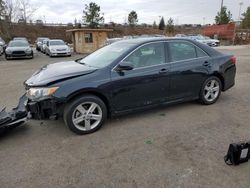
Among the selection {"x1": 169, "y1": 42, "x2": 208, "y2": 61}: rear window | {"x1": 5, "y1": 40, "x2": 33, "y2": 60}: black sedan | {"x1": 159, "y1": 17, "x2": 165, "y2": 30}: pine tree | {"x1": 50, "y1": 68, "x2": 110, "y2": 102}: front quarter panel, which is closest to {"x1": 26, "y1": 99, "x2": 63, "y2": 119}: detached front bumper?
{"x1": 50, "y1": 68, "x2": 110, "y2": 102}: front quarter panel

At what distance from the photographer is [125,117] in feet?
14.7

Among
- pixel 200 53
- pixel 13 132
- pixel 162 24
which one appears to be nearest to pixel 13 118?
pixel 13 132

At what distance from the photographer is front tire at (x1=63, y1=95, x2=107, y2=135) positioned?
11.9ft

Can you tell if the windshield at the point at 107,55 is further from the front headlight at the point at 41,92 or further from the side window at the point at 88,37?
the side window at the point at 88,37

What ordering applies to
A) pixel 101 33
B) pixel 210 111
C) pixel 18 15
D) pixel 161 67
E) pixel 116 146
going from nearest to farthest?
pixel 116 146 → pixel 161 67 → pixel 210 111 → pixel 101 33 → pixel 18 15

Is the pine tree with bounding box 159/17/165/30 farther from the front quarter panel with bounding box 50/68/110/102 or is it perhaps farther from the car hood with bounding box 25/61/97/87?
the front quarter panel with bounding box 50/68/110/102

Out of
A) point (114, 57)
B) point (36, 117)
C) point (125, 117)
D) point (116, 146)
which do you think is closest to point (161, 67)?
point (114, 57)

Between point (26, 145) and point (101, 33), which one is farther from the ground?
point (101, 33)

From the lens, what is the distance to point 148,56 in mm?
4230

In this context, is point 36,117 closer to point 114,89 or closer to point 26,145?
point 26,145

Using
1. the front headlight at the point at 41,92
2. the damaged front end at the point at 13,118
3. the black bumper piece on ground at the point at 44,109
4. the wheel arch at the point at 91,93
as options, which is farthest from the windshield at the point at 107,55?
the damaged front end at the point at 13,118

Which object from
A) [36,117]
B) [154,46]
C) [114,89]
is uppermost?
[154,46]

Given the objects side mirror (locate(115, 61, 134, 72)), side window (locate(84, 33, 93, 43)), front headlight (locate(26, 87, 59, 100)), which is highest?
side window (locate(84, 33, 93, 43))

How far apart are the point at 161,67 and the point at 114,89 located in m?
1.05
